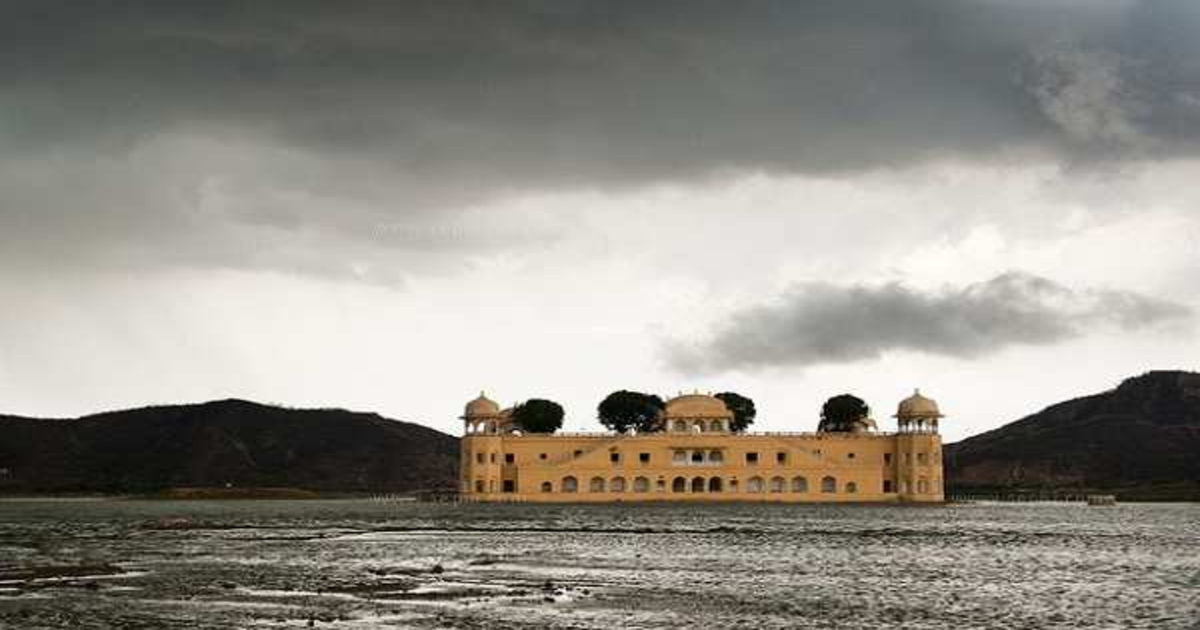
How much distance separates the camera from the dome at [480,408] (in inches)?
5394

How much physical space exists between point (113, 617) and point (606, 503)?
96584 mm

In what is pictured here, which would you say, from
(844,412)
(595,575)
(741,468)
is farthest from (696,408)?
(595,575)

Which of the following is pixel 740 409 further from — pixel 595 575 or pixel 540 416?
pixel 595 575

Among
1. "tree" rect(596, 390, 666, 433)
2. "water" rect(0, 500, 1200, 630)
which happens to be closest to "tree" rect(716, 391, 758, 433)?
"tree" rect(596, 390, 666, 433)

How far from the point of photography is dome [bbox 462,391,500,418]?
13700 cm

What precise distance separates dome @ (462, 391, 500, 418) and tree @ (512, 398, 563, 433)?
54.9ft

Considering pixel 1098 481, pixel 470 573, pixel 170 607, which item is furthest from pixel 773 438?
pixel 170 607

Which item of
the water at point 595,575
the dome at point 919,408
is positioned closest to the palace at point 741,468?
the dome at point 919,408

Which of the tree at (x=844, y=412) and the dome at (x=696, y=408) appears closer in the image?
the dome at (x=696, y=408)

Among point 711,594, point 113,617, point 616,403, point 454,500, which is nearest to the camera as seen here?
point 113,617

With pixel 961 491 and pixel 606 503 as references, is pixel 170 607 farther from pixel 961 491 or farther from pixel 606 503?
pixel 961 491

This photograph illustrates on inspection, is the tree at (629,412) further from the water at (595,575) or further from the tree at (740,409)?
the water at (595,575)

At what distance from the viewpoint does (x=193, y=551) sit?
200 feet

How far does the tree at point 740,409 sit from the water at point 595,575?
6760cm
